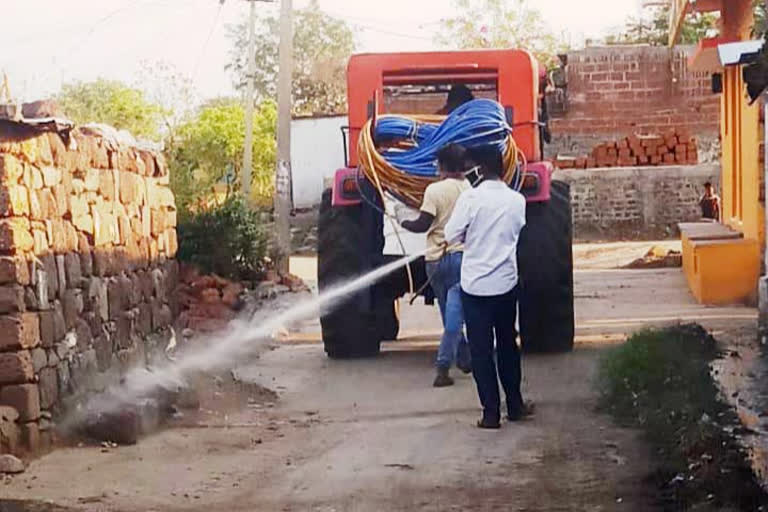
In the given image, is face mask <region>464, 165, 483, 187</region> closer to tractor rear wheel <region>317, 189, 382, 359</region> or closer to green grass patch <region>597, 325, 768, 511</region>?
tractor rear wheel <region>317, 189, 382, 359</region>

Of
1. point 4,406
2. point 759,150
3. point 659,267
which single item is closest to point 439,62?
point 759,150

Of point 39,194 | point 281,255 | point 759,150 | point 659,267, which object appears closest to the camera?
point 39,194

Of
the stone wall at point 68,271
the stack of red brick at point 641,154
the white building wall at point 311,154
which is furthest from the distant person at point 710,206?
the stone wall at point 68,271

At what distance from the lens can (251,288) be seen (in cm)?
1639

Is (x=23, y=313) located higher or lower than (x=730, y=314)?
higher

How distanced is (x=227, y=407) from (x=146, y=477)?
2.45 meters

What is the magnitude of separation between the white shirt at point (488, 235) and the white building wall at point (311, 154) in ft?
91.4

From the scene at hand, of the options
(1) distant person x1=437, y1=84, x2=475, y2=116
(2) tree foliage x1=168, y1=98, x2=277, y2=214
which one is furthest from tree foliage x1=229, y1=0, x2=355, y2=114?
(1) distant person x1=437, y1=84, x2=475, y2=116

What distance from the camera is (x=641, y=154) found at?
1199 inches

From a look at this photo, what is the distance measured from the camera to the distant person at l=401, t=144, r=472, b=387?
9.45m

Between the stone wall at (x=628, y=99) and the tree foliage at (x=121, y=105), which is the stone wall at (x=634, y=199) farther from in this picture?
the tree foliage at (x=121, y=105)

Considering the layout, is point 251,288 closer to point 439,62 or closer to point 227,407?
point 439,62

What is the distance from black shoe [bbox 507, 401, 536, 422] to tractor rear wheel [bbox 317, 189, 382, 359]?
2.85 meters

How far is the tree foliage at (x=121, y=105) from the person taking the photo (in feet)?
94.5
